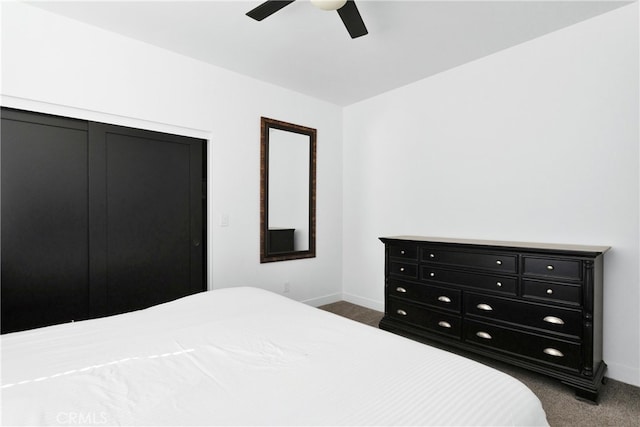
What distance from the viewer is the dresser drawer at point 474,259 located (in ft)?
7.93

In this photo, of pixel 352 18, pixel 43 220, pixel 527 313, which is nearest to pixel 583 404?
pixel 527 313

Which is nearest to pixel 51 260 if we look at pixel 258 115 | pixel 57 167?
pixel 57 167

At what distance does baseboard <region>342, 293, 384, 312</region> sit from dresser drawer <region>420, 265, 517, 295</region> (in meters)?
1.14

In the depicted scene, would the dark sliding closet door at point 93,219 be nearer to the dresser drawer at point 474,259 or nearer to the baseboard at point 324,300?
the baseboard at point 324,300

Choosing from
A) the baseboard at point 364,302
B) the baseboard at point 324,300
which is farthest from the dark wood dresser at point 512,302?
the baseboard at point 324,300

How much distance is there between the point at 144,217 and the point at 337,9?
7.40ft

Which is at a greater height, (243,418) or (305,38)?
(305,38)

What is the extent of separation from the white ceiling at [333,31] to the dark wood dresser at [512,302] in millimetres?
1696

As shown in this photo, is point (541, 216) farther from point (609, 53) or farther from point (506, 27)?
point (506, 27)

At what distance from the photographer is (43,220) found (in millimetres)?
2395

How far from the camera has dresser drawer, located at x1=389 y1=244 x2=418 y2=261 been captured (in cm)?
300

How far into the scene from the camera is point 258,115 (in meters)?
3.54

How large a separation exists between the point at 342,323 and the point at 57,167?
2.42 meters

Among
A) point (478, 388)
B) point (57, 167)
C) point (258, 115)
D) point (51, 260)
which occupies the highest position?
point (258, 115)
